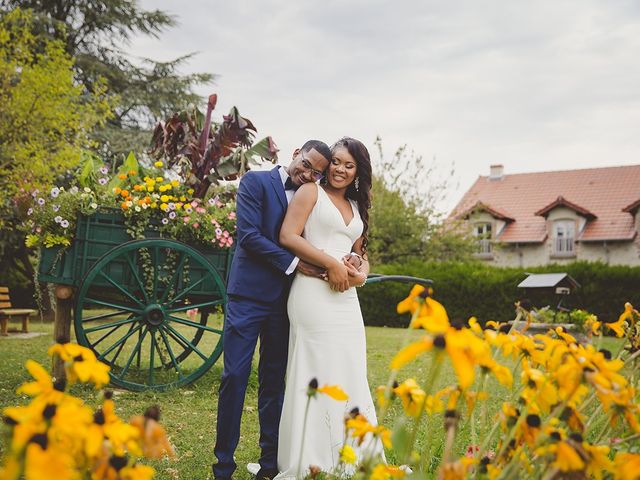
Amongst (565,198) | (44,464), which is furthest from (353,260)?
(565,198)

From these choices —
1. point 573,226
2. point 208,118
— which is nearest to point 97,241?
point 208,118

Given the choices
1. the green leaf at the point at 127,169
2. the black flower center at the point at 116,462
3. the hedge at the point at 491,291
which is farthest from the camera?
the hedge at the point at 491,291

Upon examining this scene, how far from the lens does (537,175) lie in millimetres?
29156

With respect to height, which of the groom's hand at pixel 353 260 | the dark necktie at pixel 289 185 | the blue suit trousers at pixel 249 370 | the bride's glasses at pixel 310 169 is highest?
the bride's glasses at pixel 310 169

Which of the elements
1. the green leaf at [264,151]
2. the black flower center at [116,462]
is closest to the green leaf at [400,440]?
the black flower center at [116,462]

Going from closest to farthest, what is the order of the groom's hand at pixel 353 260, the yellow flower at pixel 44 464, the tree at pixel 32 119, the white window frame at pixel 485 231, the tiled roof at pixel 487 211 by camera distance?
1. the yellow flower at pixel 44 464
2. the groom's hand at pixel 353 260
3. the tree at pixel 32 119
4. the tiled roof at pixel 487 211
5. the white window frame at pixel 485 231

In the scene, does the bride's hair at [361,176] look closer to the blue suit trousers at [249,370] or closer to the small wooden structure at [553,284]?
the blue suit trousers at [249,370]

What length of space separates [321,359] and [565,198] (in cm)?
2622

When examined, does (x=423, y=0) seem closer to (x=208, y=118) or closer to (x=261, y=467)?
(x=208, y=118)

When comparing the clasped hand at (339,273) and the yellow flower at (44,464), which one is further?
the clasped hand at (339,273)

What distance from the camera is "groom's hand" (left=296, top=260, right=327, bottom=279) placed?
3195mm

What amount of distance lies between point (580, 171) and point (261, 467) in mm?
28454

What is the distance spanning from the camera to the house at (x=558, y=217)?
997 inches

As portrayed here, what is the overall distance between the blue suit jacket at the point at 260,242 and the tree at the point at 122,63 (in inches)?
599
